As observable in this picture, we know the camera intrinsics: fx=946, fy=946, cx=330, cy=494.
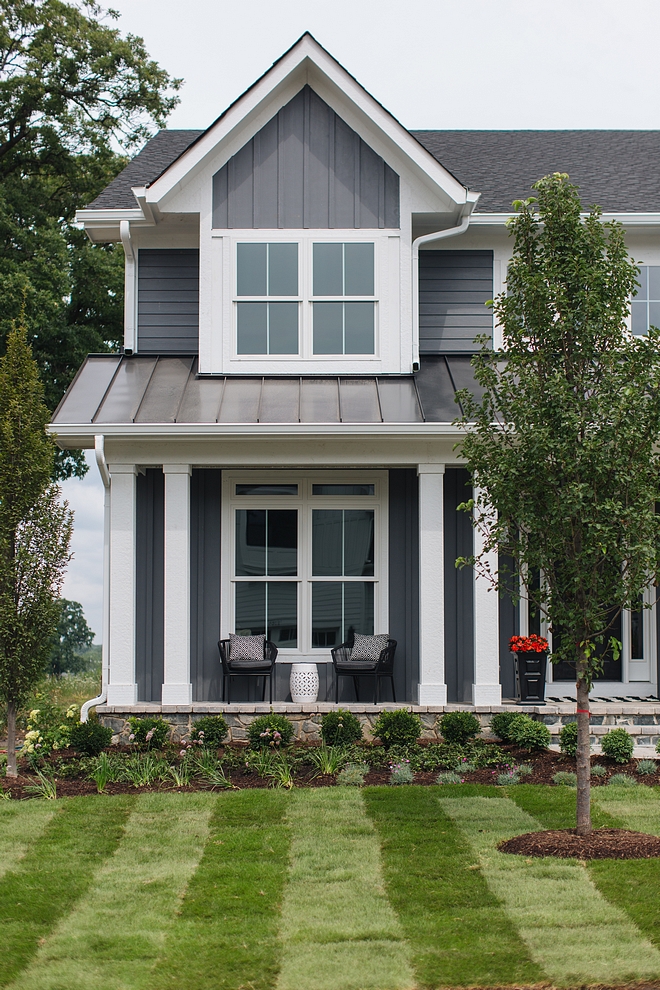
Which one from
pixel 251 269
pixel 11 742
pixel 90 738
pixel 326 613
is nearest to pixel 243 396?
pixel 251 269

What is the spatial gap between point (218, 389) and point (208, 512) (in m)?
1.38

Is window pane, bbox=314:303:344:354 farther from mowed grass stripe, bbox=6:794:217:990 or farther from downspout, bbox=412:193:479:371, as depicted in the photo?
mowed grass stripe, bbox=6:794:217:990

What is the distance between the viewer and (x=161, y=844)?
251 inches

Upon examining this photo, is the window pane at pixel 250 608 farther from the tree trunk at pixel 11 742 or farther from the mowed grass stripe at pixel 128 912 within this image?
the mowed grass stripe at pixel 128 912

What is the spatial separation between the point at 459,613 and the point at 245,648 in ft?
7.73

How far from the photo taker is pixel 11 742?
28.3ft

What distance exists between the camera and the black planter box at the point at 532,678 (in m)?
9.79

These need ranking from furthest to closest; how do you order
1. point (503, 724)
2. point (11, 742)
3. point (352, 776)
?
point (503, 724) → point (11, 742) → point (352, 776)

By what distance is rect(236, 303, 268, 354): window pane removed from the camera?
35.6ft

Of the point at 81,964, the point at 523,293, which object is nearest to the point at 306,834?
the point at 81,964

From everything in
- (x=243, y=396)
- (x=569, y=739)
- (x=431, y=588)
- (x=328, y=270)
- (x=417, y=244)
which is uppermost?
Result: (x=417, y=244)

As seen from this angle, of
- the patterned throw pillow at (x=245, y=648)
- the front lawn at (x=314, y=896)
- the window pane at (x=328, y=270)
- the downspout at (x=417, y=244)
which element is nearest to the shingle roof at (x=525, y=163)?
the downspout at (x=417, y=244)


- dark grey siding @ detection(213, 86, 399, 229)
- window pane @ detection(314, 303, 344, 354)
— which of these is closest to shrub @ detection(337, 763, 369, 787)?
window pane @ detection(314, 303, 344, 354)

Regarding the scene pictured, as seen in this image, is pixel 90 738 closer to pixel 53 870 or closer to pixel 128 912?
pixel 53 870
